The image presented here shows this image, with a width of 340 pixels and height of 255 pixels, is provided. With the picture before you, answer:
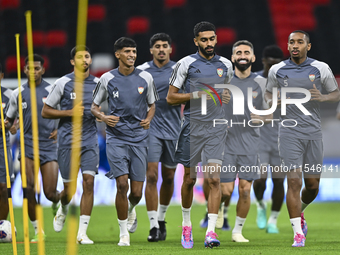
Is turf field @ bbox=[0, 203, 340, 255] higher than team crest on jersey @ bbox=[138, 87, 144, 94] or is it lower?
lower

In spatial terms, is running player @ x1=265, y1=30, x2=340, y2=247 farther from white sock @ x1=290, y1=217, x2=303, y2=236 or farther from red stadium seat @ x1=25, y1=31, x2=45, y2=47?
red stadium seat @ x1=25, y1=31, x2=45, y2=47

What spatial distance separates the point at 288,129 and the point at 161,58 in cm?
236

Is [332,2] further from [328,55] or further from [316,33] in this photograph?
[328,55]

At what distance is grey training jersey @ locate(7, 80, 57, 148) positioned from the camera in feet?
26.8

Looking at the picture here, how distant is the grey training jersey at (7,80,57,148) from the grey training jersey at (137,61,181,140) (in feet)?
4.80

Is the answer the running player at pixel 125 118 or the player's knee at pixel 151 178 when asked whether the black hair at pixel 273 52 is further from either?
the player's knee at pixel 151 178

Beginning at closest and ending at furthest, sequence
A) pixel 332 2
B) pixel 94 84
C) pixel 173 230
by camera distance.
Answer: pixel 94 84 < pixel 173 230 < pixel 332 2

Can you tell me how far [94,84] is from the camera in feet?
25.5

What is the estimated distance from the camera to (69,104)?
302 inches

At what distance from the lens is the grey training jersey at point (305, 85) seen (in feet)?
22.2

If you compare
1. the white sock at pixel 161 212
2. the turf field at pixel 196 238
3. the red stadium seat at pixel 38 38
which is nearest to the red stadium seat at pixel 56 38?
the red stadium seat at pixel 38 38

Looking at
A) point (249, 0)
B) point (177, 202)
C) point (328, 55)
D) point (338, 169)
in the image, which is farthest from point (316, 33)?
point (177, 202)

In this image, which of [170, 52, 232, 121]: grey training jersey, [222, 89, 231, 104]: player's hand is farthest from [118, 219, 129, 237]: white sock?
[222, 89, 231, 104]: player's hand

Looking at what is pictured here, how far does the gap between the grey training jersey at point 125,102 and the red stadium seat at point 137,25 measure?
13.6 meters
